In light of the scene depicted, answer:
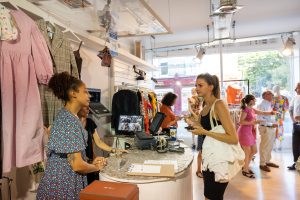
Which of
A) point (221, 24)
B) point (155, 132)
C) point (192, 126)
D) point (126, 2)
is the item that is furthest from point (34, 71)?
point (221, 24)

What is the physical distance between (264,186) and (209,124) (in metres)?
2.48

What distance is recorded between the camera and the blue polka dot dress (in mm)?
1438

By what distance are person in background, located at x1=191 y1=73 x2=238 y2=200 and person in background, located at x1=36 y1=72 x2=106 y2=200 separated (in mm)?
888

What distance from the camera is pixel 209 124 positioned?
1938 millimetres

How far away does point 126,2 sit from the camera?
2.21 meters

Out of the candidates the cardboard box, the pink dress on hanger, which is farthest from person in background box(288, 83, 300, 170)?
the pink dress on hanger

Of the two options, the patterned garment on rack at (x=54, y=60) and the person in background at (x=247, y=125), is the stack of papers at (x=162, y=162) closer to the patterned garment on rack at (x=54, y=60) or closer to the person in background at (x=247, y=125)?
the patterned garment on rack at (x=54, y=60)

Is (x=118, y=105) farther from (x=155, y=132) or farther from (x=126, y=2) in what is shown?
(x=126, y=2)

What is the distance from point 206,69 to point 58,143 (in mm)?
5885

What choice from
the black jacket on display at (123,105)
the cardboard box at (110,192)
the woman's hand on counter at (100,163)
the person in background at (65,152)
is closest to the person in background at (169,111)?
the black jacket on display at (123,105)

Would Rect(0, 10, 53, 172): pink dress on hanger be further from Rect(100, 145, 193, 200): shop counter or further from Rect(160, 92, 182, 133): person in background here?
Rect(160, 92, 182, 133): person in background

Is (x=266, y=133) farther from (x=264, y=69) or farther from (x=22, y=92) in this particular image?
(x=22, y=92)

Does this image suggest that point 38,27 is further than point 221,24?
No

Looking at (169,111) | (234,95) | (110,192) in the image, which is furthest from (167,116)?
(110,192)
